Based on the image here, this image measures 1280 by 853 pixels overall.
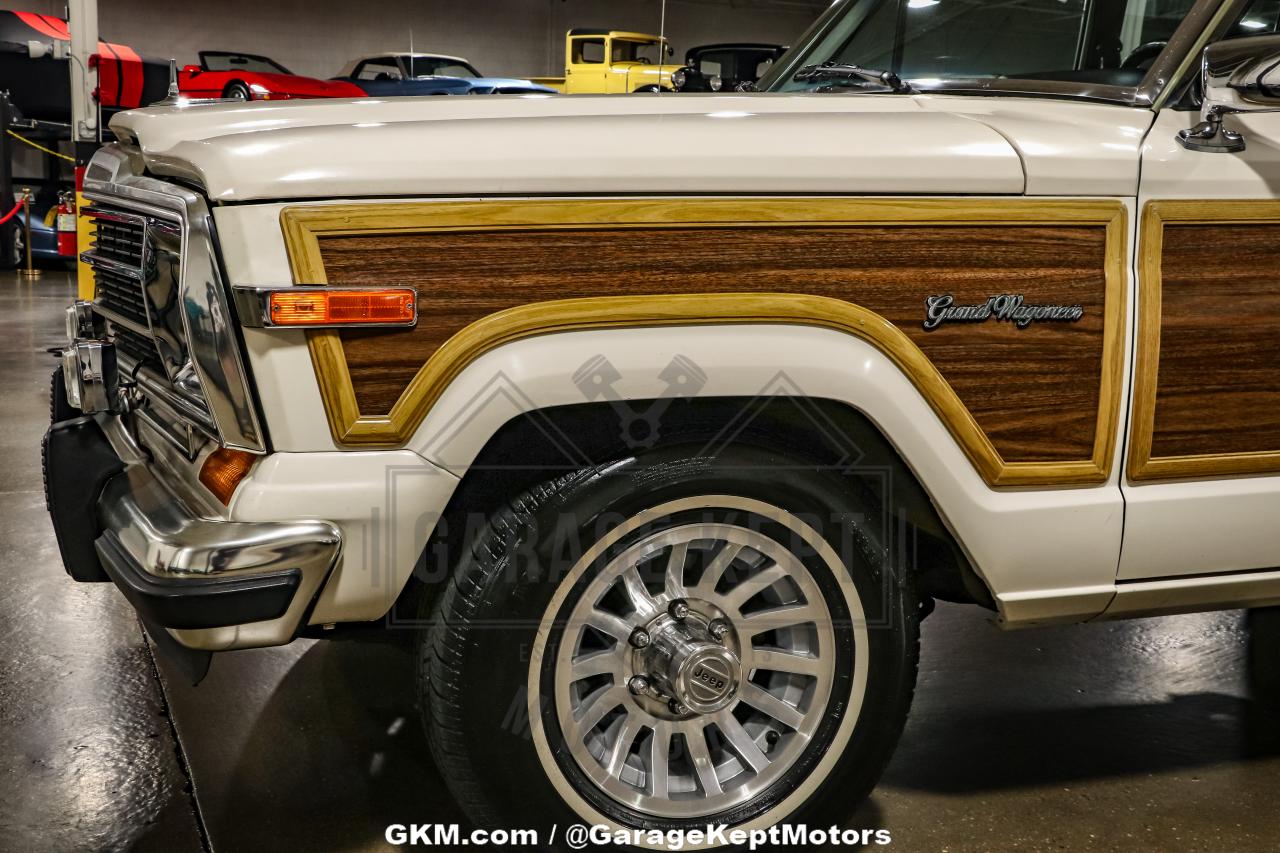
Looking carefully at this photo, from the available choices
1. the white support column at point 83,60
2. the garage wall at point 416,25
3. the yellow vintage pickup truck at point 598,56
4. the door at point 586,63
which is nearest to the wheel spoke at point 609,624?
the white support column at point 83,60

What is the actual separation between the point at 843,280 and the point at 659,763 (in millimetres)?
954

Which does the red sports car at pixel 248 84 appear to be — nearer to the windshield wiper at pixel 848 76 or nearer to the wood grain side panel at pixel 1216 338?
the windshield wiper at pixel 848 76

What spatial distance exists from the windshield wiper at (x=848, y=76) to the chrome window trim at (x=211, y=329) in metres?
1.69

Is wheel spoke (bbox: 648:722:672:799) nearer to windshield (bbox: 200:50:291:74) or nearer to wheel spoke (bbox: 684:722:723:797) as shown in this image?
wheel spoke (bbox: 684:722:723:797)

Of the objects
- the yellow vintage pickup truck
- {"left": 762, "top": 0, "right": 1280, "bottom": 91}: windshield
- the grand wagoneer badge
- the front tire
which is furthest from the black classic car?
the yellow vintage pickup truck

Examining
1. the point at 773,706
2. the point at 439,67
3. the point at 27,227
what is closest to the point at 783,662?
the point at 773,706

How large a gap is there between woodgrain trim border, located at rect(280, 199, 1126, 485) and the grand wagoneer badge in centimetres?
6

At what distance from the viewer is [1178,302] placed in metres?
2.20

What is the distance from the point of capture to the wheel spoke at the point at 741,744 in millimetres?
2236

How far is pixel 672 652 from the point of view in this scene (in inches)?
83.6

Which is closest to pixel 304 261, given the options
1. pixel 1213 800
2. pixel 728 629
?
pixel 728 629

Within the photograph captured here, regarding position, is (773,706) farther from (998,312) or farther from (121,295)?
(121,295)

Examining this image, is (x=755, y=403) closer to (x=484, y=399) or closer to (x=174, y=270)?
(x=484, y=399)

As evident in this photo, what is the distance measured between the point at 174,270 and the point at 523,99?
804 millimetres
